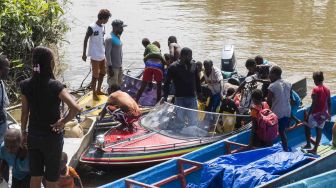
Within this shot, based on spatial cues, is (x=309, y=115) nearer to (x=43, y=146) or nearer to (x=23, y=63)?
(x=43, y=146)

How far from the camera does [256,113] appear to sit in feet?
25.2

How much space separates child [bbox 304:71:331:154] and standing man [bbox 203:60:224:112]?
5.06 feet

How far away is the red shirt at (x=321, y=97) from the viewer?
27.2ft

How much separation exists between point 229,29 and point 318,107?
44.5 ft

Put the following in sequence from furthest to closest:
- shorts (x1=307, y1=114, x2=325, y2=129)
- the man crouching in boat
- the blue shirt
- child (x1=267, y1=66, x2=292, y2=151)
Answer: the man crouching in boat → shorts (x1=307, y1=114, x2=325, y2=129) → child (x1=267, y1=66, x2=292, y2=151) → the blue shirt

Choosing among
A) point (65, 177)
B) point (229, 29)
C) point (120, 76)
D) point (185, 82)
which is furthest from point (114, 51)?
point (229, 29)

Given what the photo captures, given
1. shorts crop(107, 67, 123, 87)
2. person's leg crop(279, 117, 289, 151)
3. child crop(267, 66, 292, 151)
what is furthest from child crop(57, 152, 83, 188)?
shorts crop(107, 67, 123, 87)

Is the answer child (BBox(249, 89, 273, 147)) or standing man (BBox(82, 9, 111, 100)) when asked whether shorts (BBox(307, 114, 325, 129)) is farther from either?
standing man (BBox(82, 9, 111, 100))

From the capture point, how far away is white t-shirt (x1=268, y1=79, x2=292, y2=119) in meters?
7.95

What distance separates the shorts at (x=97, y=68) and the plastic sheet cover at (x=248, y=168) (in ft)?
13.0

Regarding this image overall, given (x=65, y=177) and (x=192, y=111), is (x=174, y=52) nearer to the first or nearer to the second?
(x=192, y=111)

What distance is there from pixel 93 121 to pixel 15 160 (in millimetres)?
2740

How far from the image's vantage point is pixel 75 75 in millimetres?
15664

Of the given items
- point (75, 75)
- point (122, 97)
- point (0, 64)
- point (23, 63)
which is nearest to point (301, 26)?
point (75, 75)
